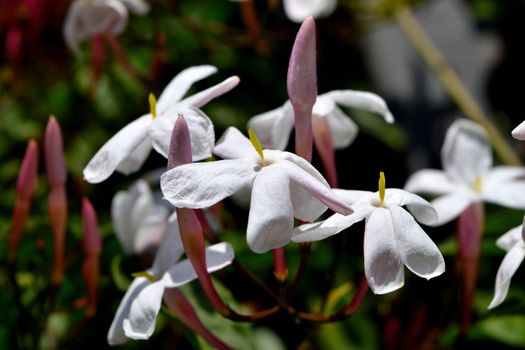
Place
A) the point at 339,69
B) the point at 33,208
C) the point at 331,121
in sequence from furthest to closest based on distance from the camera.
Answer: the point at 339,69 → the point at 33,208 → the point at 331,121

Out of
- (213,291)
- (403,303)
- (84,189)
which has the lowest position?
(403,303)

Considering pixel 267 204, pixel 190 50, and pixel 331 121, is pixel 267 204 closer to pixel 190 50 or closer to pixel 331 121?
pixel 331 121

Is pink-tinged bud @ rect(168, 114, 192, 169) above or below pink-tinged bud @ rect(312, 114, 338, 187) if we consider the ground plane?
Answer: above

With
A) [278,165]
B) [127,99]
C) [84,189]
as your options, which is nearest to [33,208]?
[84,189]

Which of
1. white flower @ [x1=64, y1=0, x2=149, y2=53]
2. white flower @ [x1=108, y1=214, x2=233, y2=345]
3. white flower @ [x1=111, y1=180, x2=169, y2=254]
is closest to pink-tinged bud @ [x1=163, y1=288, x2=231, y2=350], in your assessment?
white flower @ [x1=108, y1=214, x2=233, y2=345]

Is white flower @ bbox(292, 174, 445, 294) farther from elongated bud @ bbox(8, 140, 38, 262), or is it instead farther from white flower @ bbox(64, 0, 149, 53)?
white flower @ bbox(64, 0, 149, 53)

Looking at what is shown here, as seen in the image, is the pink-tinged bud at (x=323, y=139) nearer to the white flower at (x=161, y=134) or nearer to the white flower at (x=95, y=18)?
the white flower at (x=161, y=134)

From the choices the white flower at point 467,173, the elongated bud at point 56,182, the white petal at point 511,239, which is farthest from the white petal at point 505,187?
the elongated bud at point 56,182
